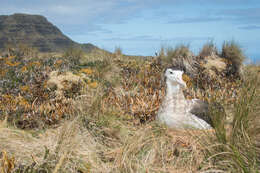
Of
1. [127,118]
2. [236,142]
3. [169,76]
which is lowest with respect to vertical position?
[127,118]

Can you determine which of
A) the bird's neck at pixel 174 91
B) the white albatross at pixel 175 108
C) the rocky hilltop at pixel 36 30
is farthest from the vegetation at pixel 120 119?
the rocky hilltop at pixel 36 30

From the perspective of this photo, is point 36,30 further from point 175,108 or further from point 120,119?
point 175,108

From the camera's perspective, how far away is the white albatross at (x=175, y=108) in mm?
5090

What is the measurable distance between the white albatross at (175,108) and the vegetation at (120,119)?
215 millimetres

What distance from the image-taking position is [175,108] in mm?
5230

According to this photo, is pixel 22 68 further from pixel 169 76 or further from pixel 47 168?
pixel 47 168

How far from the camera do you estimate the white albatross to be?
5.09 m

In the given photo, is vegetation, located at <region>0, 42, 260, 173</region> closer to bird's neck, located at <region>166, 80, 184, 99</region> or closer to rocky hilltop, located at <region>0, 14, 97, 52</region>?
bird's neck, located at <region>166, 80, 184, 99</region>

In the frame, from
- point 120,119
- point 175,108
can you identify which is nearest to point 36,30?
point 120,119

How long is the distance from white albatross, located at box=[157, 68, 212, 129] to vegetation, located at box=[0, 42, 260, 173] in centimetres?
21

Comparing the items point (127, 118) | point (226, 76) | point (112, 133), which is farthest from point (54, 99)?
point (226, 76)

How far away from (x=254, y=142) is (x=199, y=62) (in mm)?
7583

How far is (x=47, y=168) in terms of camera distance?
3305 millimetres

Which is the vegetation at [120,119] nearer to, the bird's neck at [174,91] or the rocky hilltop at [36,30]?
the bird's neck at [174,91]
